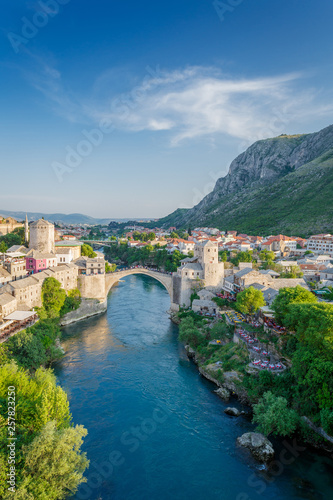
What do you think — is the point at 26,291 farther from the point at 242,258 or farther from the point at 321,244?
the point at 321,244

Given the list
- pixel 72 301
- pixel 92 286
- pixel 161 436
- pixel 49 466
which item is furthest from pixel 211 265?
pixel 49 466

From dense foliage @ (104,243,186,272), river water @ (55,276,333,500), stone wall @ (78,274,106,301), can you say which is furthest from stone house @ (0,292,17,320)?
dense foliage @ (104,243,186,272)

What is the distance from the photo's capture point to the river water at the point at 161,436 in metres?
11.7

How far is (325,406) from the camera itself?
13445mm

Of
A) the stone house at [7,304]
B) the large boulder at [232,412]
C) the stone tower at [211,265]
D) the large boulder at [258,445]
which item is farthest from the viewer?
the stone tower at [211,265]

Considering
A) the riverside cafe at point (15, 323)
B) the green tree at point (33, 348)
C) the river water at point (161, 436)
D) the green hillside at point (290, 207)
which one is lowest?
the river water at point (161, 436)

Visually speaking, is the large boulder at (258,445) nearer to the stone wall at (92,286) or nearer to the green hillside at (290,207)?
the stone wall at (92,286)

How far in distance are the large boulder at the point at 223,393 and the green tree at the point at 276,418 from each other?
111 inches

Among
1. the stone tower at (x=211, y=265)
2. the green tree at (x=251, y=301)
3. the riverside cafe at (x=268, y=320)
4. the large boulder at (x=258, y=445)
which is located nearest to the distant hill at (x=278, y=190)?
the stone tower at (x=211, y=265)

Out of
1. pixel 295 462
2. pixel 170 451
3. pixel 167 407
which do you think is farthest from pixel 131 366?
pixel 295 462

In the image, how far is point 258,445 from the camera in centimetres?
1338

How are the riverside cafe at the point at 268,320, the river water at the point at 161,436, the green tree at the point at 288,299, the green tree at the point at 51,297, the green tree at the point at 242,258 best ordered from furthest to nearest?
the green tree at the point at 242,258 → the green tree at the point at 51,297 → the riverside cafe at the point at 268,320 → the green tree at the point at 288,299 → the river water at the point at 161,436

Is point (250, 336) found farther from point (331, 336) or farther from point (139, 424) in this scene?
point (139, 424)

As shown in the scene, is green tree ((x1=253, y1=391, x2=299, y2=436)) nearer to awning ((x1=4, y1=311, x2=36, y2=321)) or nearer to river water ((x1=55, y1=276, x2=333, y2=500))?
river water ((x1=55, y1=276, x2=333, y2=500))
